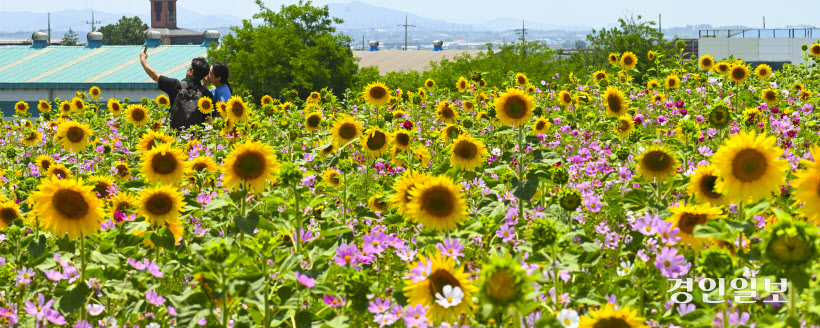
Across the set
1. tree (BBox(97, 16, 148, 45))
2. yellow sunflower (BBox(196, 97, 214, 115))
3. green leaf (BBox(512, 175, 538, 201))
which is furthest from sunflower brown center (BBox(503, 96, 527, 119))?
tree (BBox(97, 16, 148, 45))

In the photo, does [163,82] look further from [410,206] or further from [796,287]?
[796,287]

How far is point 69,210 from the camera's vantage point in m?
3.60

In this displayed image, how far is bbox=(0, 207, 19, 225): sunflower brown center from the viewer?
4508 millimetres

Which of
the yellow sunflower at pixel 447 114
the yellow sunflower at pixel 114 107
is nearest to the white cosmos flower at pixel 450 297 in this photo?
the yellow sunflower at pixel 447 114

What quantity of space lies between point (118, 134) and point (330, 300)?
22.7 ft

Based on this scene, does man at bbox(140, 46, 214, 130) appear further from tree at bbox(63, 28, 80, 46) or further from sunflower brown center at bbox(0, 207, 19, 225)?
tree at bbox(63, 28, 80, 46)

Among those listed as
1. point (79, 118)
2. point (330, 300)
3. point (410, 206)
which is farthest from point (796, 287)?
point (79, 118)

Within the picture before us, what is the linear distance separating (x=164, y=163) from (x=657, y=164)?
2.64 metres

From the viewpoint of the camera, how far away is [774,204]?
18.7ft

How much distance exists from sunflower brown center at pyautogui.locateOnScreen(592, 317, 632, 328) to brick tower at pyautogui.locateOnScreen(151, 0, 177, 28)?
20497 centimetres

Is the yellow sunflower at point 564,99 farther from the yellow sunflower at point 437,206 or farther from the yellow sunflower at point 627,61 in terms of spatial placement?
the yellow sunflower at point 437,206

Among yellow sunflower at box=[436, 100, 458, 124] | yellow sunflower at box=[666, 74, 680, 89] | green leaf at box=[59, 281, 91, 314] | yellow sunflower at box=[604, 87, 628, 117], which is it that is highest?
yellow sunflower at box=[666, 74, 680, 89]

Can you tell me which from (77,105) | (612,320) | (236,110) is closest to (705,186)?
(612,320)

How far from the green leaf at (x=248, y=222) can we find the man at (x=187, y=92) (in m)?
5.50
